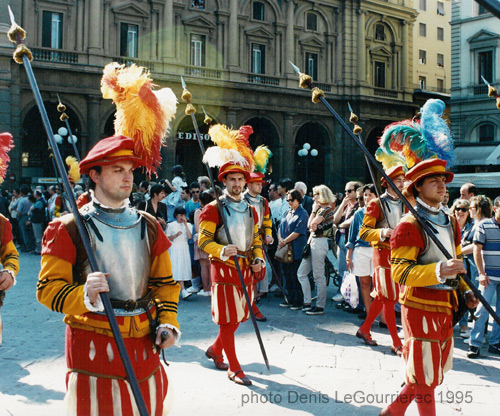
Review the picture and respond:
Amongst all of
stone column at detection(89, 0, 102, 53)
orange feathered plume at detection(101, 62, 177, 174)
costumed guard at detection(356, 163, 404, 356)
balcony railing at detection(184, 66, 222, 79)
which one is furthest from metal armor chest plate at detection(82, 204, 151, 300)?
balcony railing at detection(184, 66, 222, 79)

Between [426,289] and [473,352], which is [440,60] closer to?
[473,352]

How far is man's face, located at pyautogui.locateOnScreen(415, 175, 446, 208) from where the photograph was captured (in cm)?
418

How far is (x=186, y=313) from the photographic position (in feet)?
29.0

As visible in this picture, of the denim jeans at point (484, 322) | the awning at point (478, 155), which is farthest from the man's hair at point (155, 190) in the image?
the awning at point (478, 155)

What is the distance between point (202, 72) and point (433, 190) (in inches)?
1008

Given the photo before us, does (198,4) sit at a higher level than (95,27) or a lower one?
higher

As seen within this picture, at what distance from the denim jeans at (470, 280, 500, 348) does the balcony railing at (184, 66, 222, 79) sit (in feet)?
76.6

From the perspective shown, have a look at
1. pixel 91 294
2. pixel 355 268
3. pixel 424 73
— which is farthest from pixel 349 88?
pixel 91 294

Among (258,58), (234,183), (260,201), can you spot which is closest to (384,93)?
(258,58)

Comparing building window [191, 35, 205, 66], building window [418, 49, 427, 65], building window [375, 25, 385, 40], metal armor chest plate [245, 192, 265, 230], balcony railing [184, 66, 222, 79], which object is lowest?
metal armor chest plate [245, 192, 265, 230]

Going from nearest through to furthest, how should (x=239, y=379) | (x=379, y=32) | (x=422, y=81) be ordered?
1. (x=239, y=379)
2. (x=379, y=32)
3. (x=422, y=81)

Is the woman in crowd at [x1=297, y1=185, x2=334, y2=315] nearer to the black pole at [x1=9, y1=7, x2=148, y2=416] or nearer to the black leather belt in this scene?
the black leather belt

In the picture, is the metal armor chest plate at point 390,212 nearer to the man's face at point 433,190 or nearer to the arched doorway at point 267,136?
the man's face at point 433,190

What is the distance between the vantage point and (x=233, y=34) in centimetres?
2964
